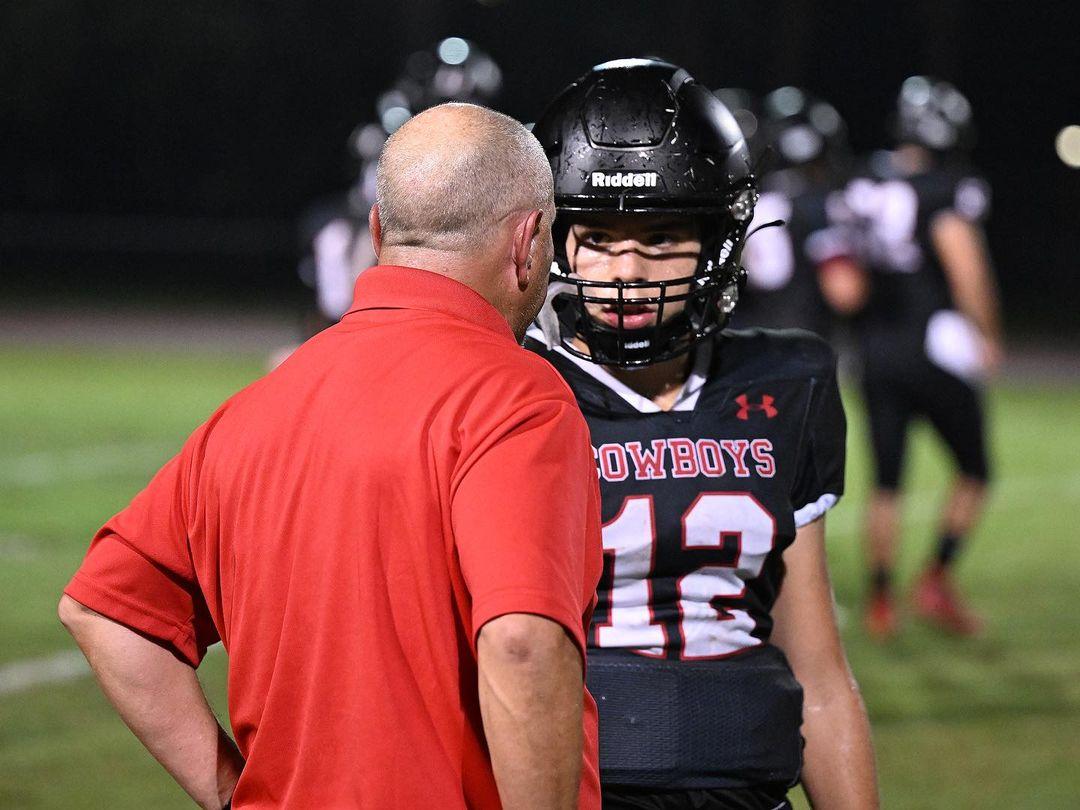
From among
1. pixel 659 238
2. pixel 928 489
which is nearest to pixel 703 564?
pixel 659 238

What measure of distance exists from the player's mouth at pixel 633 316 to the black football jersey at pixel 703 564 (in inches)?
4.2

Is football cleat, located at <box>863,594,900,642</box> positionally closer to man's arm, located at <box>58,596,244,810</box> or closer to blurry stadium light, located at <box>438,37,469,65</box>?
blurry stadium light, located at <box>438,37,469,65</box>

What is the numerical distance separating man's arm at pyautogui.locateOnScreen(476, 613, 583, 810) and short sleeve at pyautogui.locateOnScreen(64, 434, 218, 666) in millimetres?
467

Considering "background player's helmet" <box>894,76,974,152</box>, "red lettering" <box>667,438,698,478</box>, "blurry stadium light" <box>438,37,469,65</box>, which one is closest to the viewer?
"red lettering" <box>667,438,698,478</box>

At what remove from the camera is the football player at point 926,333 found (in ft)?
21.3

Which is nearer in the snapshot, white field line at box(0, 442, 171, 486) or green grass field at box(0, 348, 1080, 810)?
green grass field at box(0, 348, 1080, 810)

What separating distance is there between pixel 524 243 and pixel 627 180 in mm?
584

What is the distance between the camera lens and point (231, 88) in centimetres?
2598

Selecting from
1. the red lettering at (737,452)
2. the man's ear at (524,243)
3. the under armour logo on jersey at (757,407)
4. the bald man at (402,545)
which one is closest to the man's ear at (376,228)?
the bald man at (402,545)

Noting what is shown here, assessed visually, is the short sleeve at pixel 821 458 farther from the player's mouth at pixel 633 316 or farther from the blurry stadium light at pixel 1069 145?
the blurry stadium light at pixel 1069 145

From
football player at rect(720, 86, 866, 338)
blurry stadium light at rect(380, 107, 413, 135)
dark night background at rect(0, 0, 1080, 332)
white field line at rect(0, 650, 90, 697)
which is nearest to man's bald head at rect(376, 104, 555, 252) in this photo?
white field line at rect(0, 650, 90, 697)

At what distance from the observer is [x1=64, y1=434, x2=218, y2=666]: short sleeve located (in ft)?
5.82

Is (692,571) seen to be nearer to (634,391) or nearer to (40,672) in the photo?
(634,391)

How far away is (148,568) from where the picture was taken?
1.80m
